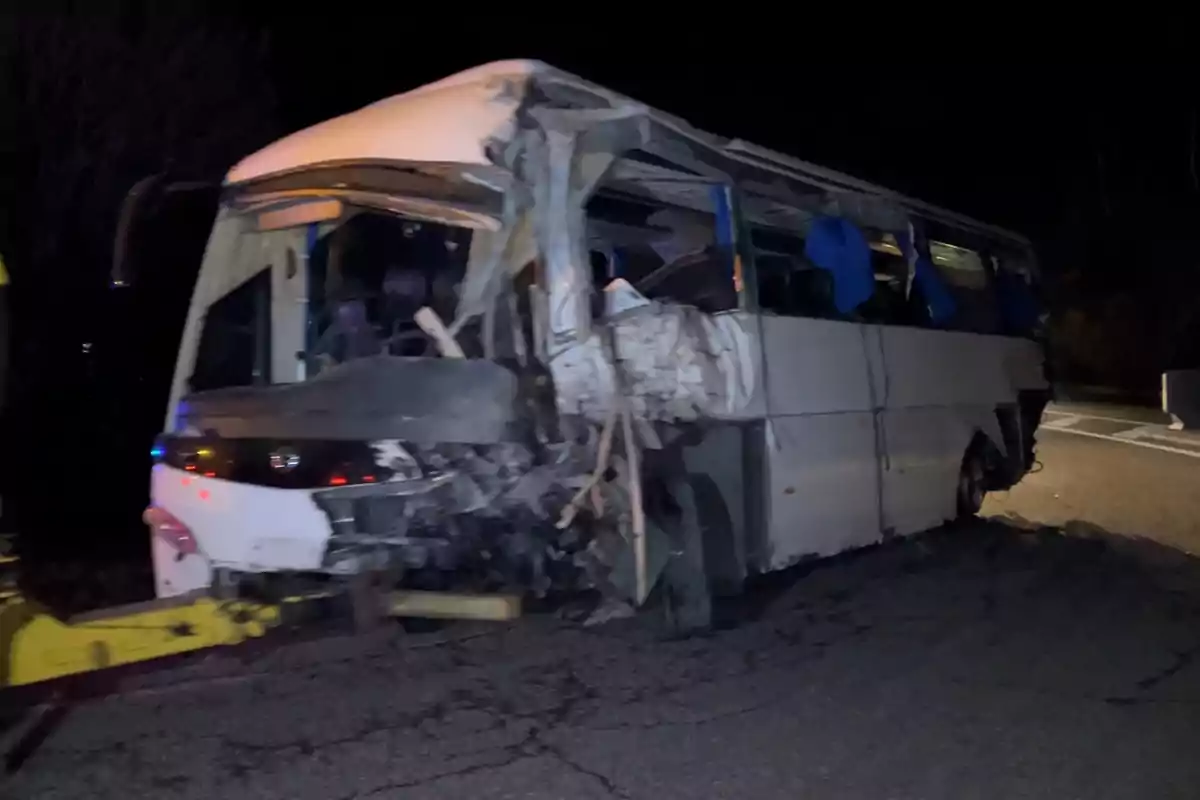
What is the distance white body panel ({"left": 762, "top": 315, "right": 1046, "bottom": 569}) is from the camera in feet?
27.0

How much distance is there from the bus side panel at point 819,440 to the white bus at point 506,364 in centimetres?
3

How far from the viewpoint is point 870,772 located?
5.21 m

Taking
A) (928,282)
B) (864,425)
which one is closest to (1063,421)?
(928,282)

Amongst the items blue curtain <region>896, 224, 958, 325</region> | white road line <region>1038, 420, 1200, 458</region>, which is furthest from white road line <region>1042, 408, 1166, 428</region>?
blue curtain <region>896, 224, 958, 325</region>

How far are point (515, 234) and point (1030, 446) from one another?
28.4 ft

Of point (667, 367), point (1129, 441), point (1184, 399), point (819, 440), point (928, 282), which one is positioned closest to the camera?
point (667, 367)

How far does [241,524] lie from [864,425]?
4.71 m

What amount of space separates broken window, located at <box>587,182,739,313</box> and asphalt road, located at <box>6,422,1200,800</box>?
212 cm

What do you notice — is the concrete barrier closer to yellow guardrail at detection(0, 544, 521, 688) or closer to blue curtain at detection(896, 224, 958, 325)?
blue curtain at detection(896, 224, 958, 325)

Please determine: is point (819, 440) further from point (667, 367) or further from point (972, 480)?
point (972, 480)

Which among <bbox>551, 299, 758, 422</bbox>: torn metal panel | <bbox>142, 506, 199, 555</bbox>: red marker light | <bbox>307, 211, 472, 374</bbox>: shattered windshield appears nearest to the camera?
<bbox>551, 299, 758, 422</bbox>: torn metal panel

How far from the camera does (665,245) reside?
889cm

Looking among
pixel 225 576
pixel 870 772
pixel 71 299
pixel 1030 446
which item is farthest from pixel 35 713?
pixel 1030 446

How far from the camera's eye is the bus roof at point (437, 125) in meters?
6.50
